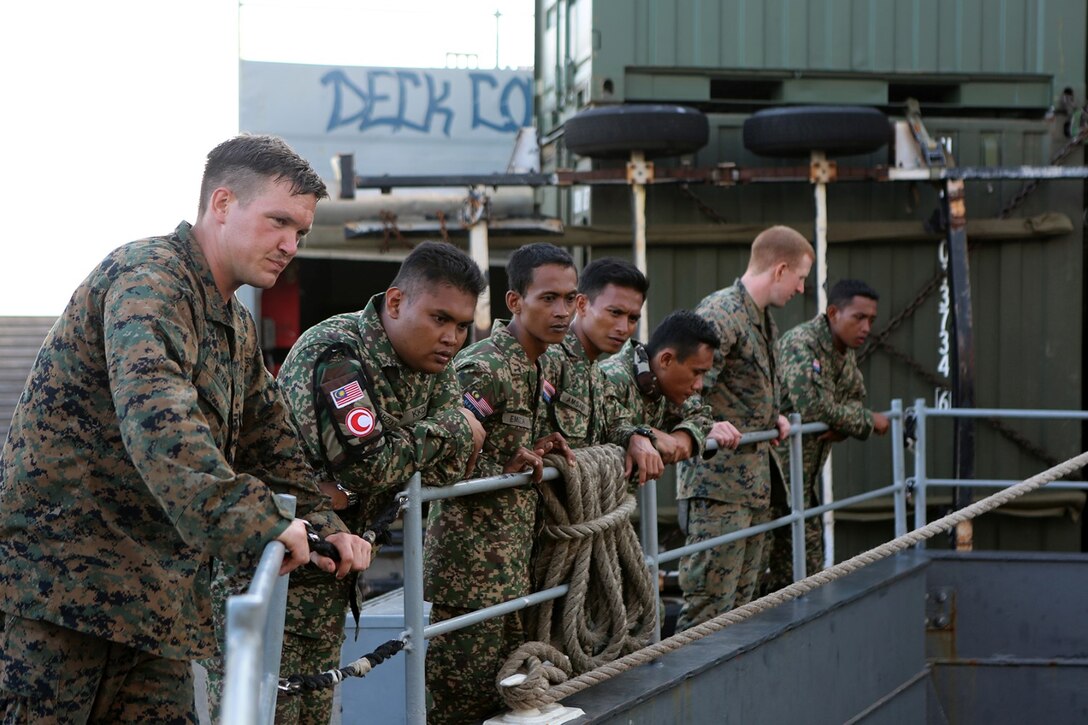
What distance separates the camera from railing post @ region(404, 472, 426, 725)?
3.18 m

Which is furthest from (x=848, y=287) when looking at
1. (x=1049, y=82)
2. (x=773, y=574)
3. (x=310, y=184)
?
(x=310, y=184)

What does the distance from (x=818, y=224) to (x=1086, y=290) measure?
230 centimetres

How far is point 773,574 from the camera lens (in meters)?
6.19

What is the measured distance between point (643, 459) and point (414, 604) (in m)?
1.22

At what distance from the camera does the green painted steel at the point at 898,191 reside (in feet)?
28.4

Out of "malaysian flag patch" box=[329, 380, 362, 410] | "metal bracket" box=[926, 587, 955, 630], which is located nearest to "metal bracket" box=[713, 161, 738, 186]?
"metal bracket" box=[926, 587, 955, 630]

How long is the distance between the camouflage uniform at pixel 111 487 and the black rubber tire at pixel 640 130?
5732mm

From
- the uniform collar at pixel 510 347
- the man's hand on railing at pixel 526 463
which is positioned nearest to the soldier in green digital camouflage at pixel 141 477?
the man's hand on railing at pixel 526 463

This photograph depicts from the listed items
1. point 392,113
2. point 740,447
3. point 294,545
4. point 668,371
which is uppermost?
point 392,113

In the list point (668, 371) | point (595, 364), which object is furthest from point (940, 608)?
point (595, 364)

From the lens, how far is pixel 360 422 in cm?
310

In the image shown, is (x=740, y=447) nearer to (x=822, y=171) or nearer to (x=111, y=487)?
(x=822, y=171)

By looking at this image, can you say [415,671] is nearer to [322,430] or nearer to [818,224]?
[322,430]

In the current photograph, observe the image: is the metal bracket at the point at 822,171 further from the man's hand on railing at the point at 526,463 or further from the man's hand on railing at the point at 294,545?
the man's hand on railing at the point at 294,545
